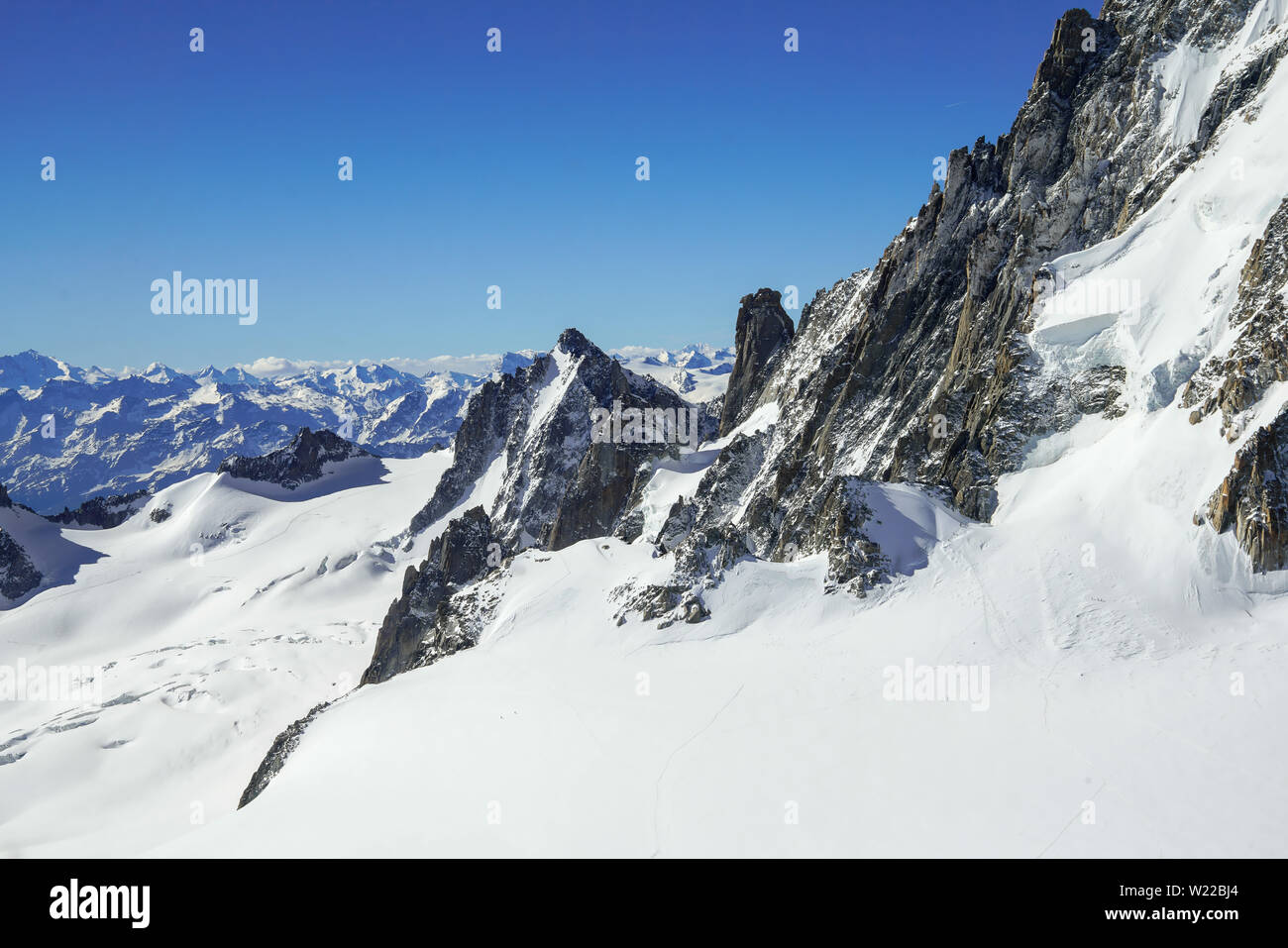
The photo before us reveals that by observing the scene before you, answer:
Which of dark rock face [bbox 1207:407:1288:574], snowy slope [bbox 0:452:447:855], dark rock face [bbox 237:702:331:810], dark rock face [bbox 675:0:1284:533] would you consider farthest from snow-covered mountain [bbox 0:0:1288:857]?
snowy slope [bbox 0:452:447:855]

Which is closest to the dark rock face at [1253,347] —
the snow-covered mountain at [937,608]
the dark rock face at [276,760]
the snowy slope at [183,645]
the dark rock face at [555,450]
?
the snow-covered mountain at [937,608]

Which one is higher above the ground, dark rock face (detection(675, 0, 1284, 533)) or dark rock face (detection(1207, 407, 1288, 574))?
dark rock face (detection(675, 0, 1284, 533))

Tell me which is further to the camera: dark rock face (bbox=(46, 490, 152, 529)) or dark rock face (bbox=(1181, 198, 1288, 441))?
dark rock face (bbox=(46, 490, 152, 529))

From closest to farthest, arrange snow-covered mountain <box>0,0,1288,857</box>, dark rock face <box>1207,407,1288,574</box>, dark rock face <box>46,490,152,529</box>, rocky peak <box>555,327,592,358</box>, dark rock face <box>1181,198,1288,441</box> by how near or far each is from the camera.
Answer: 1. snow-covered mountain <box>0,0,1288,857</box>
2. dark rock face <box>1207,407,1288,574</box>
3. dark rock face <box>1181,198,1288,441</box>
4. rocky peak <box>555,327,592,358</box>
5. dark rock face <box>46,490,152,529</box>

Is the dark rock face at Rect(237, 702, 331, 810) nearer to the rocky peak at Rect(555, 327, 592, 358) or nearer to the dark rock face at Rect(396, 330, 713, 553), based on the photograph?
the dark rock face at Rect(396, 330, 713, 553)

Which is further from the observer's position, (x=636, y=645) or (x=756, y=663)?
(x=636, y=645)

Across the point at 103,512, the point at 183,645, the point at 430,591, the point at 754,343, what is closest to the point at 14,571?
the point at 103,512

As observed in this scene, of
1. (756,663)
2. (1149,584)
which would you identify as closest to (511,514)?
(756,663)

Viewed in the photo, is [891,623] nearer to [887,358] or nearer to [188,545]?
[887,358]
